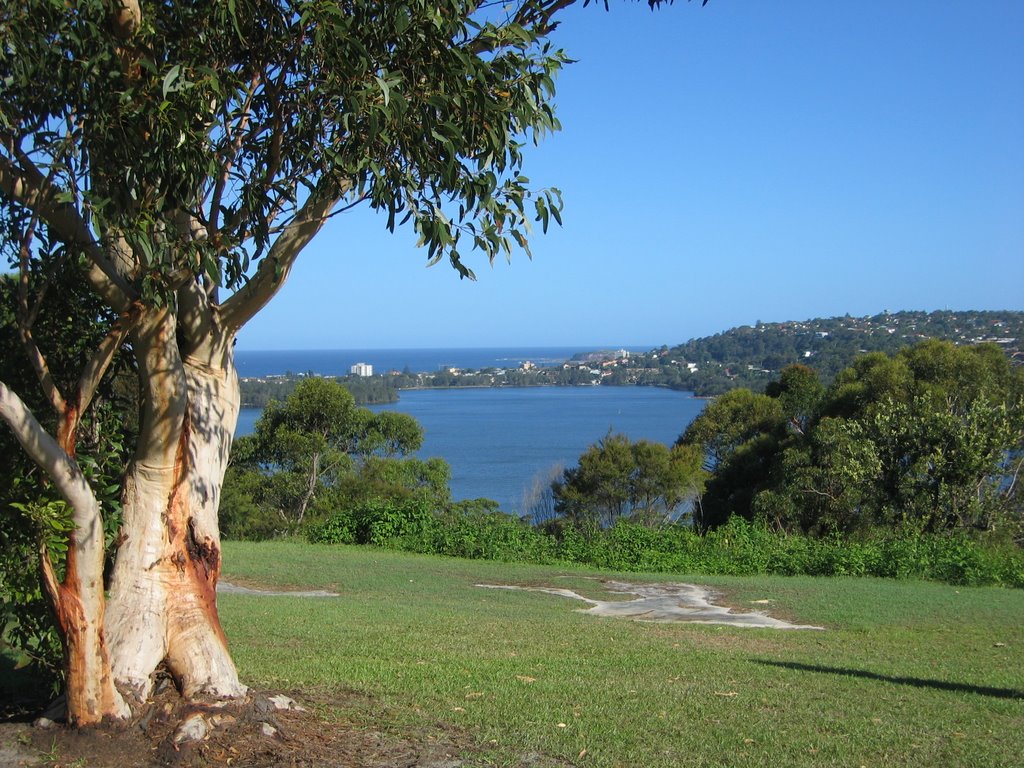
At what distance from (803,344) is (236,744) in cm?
6913

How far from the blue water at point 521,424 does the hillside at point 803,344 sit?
243cm

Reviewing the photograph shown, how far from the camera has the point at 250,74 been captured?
231 inches

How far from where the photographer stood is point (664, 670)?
8008 millimetres

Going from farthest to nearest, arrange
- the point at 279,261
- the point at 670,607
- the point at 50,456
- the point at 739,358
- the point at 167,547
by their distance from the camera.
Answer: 1. the point at 739,358
2. the point at 670,607
3. the point at 279,261
4. the point at 167,547
5. the point at 50,456

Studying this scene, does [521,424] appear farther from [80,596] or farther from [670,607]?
[80,596]

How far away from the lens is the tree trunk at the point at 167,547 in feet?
17.3

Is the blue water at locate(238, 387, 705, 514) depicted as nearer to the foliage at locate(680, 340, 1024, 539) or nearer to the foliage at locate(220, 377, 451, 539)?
the foliage at locate(220, 377, 451, 539)

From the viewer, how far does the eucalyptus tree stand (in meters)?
5.09

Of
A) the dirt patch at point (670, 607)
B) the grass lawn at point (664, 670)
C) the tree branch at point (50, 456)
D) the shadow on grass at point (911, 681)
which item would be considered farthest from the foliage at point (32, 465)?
the dirt patch at point (670, 607)

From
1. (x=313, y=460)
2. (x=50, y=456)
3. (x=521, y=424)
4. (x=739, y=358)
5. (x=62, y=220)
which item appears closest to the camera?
(x=50, y=456)

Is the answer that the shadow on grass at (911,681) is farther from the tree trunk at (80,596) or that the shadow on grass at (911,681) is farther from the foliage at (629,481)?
the foliage at (629,481)

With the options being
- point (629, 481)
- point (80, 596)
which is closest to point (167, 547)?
point (80, 596)

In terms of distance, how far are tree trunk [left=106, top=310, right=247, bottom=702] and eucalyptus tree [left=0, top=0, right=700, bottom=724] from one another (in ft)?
0.03

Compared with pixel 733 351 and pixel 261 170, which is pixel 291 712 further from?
pixel 733 351
